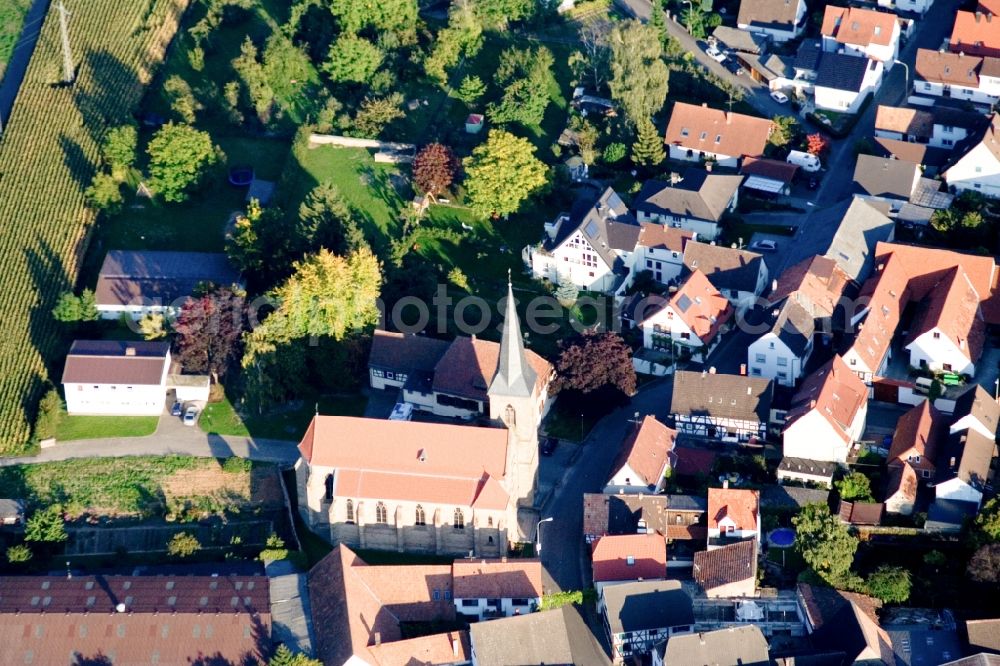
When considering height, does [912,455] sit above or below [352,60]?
below

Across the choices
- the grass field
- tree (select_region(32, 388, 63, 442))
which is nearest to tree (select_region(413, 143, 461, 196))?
tree (select_region(32, 388, 63, 442))

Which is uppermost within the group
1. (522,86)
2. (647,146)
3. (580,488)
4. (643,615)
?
(522,86)

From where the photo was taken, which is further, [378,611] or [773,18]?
[773,18]

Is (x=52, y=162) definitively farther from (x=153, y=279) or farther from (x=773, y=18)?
(x=773, y=18)

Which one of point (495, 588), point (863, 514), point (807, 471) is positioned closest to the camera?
point (495, 588)

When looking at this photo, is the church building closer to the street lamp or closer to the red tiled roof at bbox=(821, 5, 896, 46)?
the street lamp

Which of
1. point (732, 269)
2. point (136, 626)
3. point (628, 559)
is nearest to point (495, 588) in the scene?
point (628, 559)

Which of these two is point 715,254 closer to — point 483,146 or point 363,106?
point 483,146
